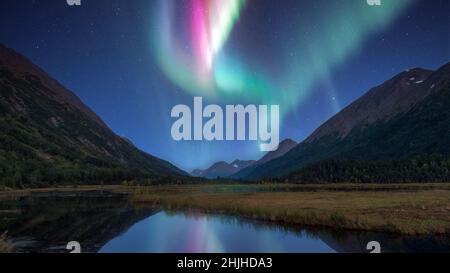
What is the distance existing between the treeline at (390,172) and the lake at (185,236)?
458 ft

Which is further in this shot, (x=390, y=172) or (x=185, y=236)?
(x=390, y=172)

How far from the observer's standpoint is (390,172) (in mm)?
179375

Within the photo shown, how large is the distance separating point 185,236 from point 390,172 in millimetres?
159754

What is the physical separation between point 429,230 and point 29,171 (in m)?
175

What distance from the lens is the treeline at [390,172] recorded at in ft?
560

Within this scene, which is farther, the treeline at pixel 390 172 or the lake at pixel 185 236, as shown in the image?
the treeline at pixel 390 172

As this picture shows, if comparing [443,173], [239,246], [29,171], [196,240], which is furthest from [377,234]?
[29,171]

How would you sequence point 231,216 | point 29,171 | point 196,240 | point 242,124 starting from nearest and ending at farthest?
point 242,124, point 196,240, point 231,216, point 29,171

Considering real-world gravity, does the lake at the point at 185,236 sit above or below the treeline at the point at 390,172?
below

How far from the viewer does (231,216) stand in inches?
1901

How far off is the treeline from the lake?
13964 centimetres

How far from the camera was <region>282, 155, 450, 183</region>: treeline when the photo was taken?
560 ft
